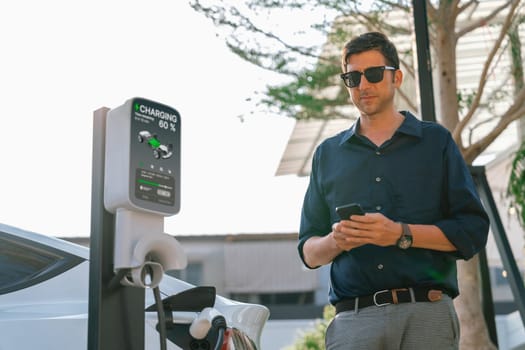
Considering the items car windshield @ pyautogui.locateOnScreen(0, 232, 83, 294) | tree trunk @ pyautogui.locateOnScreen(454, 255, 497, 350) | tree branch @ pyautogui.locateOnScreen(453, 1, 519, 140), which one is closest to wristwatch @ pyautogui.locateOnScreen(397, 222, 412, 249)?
car windshield @ pyautogui.locateOnScreen(0, 232, 83, 294)

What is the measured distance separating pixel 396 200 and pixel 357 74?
38 cm

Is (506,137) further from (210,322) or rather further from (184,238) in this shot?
(184,238)

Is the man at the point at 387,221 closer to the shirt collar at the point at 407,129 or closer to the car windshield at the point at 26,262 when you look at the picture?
the shirt collar at the point at 407,129

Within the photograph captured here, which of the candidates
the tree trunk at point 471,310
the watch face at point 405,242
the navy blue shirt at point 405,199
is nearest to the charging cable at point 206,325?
the navy blue shirt at point 405,199

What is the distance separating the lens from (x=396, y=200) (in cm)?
232

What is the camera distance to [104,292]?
2027 mm

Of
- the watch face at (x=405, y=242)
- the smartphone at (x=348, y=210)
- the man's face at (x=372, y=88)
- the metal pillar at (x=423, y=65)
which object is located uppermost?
the metal pillar at (x=423, y=65)

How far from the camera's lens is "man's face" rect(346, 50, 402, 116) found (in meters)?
2.39

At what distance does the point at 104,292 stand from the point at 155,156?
14.0 inches

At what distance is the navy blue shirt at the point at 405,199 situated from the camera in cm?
226

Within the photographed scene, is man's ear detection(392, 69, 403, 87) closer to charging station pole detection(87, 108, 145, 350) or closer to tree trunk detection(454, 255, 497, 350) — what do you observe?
charging station pole detection(87, 108, 145, 350)

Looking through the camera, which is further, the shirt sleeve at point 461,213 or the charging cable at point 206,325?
the shirt sleeve at point 461,213

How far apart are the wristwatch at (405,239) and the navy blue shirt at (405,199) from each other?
2.7 inches

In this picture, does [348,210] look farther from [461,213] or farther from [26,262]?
[26,262]
